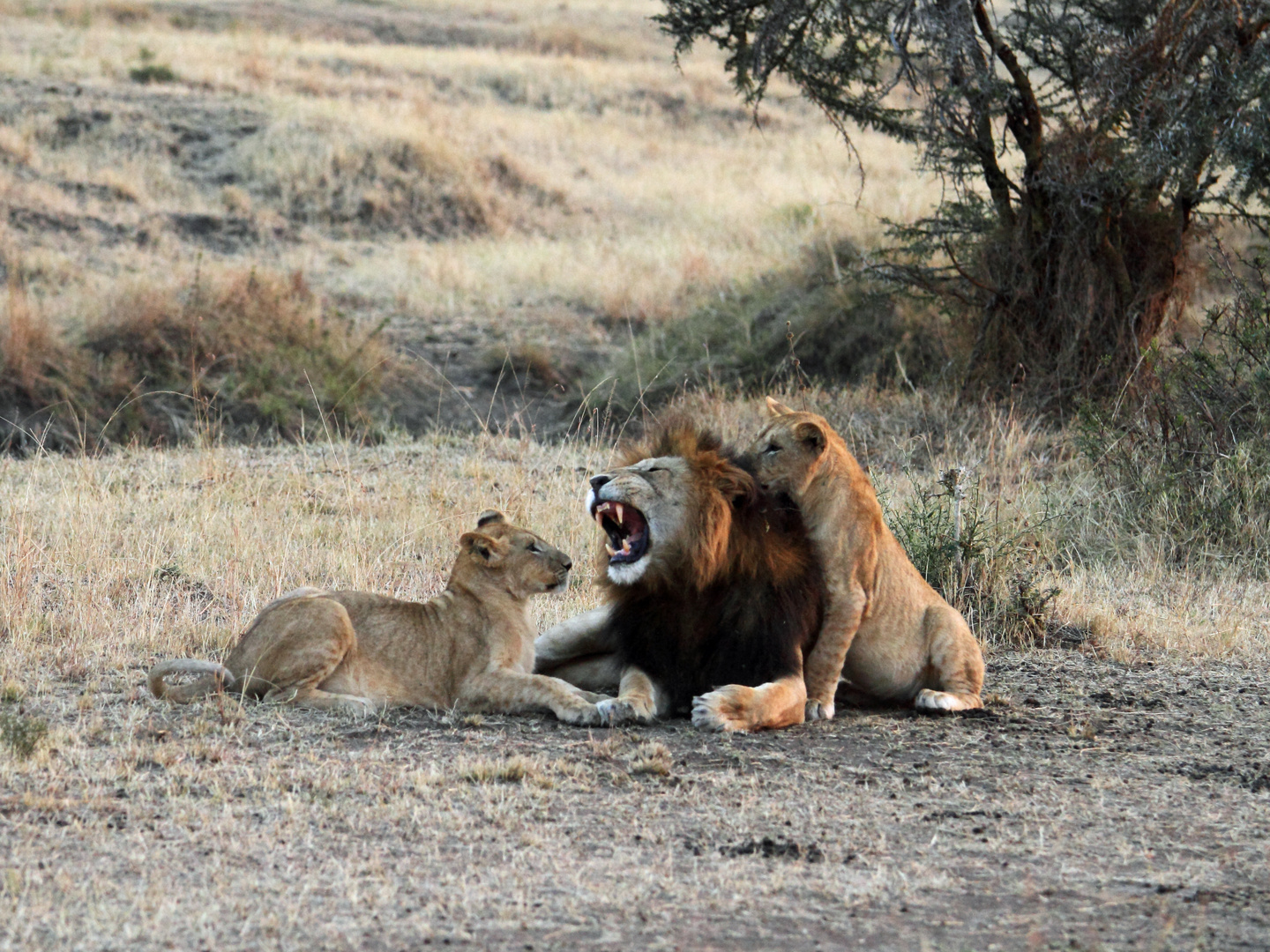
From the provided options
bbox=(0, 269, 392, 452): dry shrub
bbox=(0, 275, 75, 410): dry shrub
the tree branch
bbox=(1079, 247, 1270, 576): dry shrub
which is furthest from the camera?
bbox=(0, 275, 75, 410): dry shrub

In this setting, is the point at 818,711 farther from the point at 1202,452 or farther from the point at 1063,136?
the point at 1063,136

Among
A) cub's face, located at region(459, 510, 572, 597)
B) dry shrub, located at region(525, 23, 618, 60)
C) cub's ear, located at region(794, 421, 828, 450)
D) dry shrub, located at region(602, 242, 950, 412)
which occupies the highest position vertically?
dry shrub, located at region(525, 23, 618, 60)

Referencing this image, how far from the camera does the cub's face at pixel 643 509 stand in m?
5.89

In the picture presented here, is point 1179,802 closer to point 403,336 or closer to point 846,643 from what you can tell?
point 846,643

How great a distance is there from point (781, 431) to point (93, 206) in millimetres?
18546

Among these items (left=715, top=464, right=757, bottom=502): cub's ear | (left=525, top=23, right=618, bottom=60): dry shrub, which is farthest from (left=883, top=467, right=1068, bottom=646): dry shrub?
(left=525, top=23, right=618, bottom=60): dry shrub

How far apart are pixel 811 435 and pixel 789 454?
0.13m

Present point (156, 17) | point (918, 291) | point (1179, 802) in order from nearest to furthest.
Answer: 1. point (1179, 802)
2. point (918, 291)
3. point (156, 17)

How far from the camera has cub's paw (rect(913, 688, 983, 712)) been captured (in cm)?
631

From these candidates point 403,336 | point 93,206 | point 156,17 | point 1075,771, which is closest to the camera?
point 1075,771

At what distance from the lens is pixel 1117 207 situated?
42.3ft

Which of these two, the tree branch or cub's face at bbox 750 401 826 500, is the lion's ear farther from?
the tree branch

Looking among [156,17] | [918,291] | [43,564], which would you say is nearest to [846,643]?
[43,564]

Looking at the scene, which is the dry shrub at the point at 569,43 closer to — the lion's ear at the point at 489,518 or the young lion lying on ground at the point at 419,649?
the lion's ear at the point at 489,518
